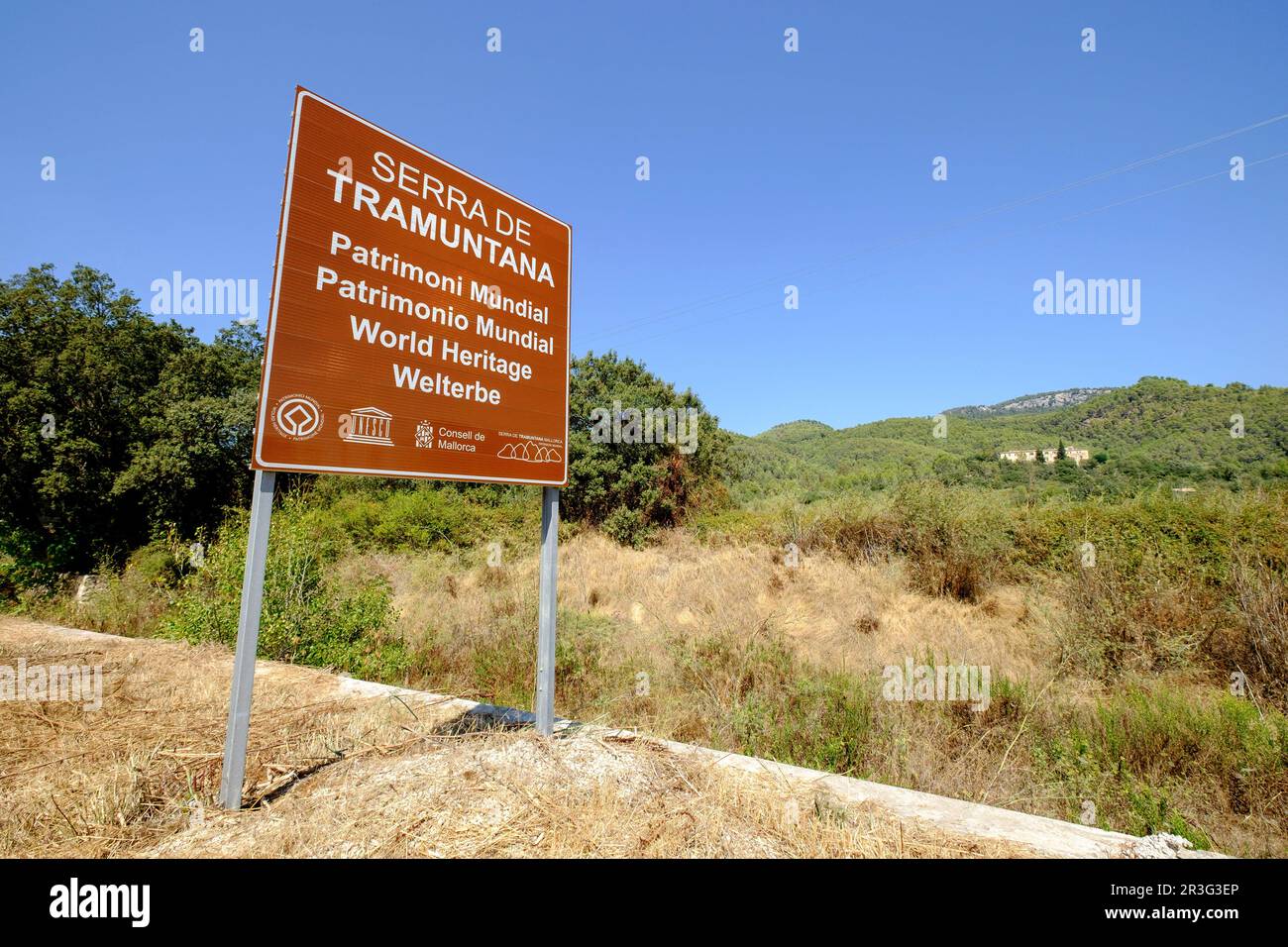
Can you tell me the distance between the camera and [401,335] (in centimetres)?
310

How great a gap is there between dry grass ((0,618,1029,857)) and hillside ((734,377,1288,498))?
1256 centimetres

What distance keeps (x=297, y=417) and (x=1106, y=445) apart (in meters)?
31.1

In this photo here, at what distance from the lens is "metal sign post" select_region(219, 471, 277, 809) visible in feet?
8.18

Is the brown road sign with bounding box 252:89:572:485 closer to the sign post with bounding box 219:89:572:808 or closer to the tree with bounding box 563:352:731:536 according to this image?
the sign post with bounding box 219:89:572:808

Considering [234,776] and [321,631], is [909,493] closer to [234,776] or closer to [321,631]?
[321,631]

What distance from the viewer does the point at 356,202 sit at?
2.97 metres

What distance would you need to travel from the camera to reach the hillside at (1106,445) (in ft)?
49.9

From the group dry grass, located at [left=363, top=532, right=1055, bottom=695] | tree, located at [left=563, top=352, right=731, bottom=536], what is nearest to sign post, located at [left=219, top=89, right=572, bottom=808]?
dry grass, located at [left=363, top=532, right=1055, bottom=695]

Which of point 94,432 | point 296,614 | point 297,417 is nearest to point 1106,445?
point 296,614

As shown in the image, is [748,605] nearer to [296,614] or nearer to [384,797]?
[296,614]

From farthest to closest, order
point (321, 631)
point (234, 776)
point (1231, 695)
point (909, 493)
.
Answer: point (909, 493)
point (321, 631)
point (1231, 695)
point (234, 776)

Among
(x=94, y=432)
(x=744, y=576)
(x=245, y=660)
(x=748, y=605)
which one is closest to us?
(x=245, y=660)
